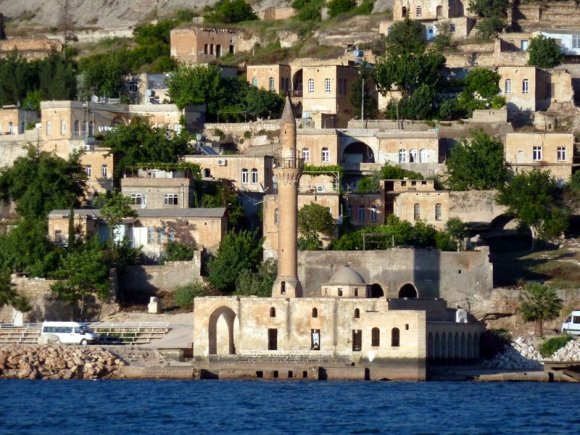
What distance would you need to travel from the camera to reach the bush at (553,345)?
85.4m

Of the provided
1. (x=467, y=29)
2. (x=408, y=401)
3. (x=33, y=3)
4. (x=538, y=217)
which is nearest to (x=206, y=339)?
(x=408, y=401)

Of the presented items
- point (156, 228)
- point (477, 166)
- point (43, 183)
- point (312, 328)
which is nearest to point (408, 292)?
point (312, 328)

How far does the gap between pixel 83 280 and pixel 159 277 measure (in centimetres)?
341

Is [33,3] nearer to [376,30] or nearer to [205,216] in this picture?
[376,30]

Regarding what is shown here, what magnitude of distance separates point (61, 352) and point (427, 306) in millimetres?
12595

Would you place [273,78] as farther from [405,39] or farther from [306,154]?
[306,154]

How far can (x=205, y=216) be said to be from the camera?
94.8 m

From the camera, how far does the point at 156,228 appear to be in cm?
9519

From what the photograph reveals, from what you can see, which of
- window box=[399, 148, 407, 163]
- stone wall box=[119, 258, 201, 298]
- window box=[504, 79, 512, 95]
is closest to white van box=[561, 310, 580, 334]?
stone wall box=[119, 258, 201, 298]

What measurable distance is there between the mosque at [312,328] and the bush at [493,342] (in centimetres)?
131

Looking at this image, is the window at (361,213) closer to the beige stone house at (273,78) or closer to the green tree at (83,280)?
the green tree at (83,280)

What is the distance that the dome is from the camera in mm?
83938

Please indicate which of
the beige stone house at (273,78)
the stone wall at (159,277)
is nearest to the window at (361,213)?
the stone wall at (159,277)

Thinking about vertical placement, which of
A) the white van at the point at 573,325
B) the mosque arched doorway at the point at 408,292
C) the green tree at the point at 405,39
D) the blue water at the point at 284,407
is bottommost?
the blue water at the point at 284,407
